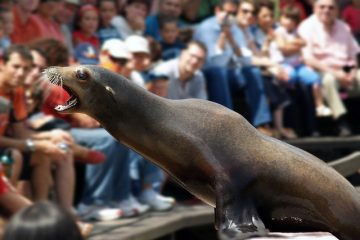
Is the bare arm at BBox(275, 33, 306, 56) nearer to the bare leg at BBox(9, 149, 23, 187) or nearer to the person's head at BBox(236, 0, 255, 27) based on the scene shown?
the person's head at BBox(236, 0, 255, 27)

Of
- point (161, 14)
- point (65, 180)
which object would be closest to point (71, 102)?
point (65, 180)

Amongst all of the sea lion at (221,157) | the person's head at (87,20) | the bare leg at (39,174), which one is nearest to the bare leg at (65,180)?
the bare leg at (39,174)

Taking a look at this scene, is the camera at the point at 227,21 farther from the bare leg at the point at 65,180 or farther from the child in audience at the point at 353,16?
the bare leg at the point at 65,180

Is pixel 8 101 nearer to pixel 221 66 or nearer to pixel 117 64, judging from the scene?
pixel 117 64

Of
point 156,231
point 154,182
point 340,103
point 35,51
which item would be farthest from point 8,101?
point 340,103

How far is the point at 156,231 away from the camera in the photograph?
6.46 meters

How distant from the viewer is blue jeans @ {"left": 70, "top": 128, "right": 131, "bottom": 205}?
22.7ft

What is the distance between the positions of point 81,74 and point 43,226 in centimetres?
35

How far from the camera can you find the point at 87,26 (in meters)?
8.03

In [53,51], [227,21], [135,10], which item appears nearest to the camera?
[53,51]

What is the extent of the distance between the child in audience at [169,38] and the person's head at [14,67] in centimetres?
261

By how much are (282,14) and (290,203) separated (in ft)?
29.7

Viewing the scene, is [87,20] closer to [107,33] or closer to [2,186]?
[107,33]

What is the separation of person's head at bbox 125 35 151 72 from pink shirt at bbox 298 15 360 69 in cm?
324
